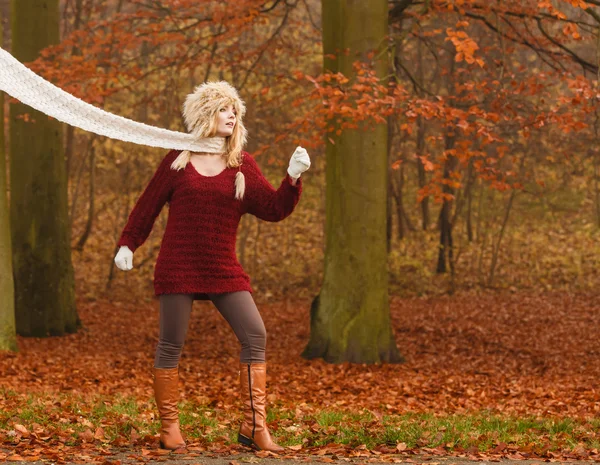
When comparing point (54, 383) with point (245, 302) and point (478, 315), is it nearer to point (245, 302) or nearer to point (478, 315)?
point (245, 302)

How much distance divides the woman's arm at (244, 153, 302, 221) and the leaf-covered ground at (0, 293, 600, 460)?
56.9 inches

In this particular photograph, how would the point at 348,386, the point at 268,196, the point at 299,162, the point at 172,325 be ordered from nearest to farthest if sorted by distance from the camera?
the point at 299,162, the point at 172,325, the point at 268,196, the point at 348,386

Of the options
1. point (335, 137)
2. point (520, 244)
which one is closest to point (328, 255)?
point (335, 137)

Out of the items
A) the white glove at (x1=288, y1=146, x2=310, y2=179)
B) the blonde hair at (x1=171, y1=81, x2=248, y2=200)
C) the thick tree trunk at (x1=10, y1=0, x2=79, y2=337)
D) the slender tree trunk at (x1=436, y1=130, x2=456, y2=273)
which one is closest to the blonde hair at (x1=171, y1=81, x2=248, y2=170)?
the blonde hair at (x1=171, y1=81, x2=248, y2=200)

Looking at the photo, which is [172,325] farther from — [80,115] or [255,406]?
[80,115]

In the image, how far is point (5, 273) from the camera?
10289mm

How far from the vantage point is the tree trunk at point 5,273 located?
10.1 meters

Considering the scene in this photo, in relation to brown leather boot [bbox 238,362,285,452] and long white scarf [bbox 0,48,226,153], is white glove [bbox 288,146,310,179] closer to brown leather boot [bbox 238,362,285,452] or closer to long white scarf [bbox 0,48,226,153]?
long white scarf [bbox 0,48,226,153]

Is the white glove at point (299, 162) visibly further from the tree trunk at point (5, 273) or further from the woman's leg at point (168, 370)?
the tree trunk at point (5, 273)

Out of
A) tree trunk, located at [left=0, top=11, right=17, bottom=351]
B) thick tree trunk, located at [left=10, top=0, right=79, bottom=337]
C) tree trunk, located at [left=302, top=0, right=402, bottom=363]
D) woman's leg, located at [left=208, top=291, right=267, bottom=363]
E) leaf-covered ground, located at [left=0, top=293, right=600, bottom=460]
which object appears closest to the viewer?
woman's leg, located at [left=208, top=291, right=267, bottom=363]

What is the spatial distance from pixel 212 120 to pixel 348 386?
16.6 ft

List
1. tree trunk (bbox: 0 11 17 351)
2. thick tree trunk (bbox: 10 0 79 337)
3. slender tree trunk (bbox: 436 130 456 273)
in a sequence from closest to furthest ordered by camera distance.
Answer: tree trunk (bbox: 0 11 17 351) < thick tree trunk (bbox: 10 0 79 337) < slender tree trunk (bbox: 436 130 456 273)

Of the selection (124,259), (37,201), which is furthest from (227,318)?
(37,201)

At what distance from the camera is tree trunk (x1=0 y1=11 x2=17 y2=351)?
10117 mm
